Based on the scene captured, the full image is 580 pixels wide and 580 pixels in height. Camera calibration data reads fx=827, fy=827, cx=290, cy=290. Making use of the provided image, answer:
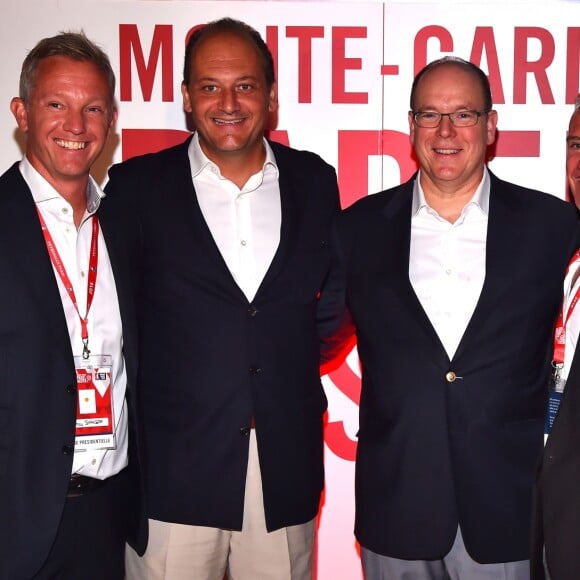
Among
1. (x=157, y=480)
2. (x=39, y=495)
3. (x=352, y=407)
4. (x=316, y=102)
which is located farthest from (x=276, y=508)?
(x=316, y=102)

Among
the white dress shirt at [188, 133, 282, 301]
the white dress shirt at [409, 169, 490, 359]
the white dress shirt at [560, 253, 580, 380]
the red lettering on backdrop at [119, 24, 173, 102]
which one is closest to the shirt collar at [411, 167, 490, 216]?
the white dress shirt at [409, 169, 490, 359]

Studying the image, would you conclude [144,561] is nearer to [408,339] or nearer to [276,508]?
[276,508]

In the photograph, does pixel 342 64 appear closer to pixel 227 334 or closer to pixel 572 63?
pixel 572 63

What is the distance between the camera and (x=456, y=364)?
8.07 ft

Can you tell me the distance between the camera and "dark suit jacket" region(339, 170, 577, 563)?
247 centimetres

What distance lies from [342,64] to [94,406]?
73.7 inches

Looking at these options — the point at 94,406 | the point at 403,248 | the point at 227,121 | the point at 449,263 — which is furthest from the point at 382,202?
the point at 94,406

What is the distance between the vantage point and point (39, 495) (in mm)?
2203

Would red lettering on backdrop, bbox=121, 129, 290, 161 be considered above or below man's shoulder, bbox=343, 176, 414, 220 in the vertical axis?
above

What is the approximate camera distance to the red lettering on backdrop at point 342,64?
3.45m

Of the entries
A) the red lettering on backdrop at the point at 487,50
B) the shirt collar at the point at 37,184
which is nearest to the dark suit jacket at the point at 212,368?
the shirt collar at the point at 37,184

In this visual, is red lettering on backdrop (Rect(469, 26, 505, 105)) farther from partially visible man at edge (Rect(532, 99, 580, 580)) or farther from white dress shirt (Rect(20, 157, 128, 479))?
white dress shirt (Rect(20, 157, 128, 479))

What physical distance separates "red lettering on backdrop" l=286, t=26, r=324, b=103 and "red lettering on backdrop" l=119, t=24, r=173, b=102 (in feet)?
1.67

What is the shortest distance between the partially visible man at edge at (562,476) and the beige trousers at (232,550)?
818mm
